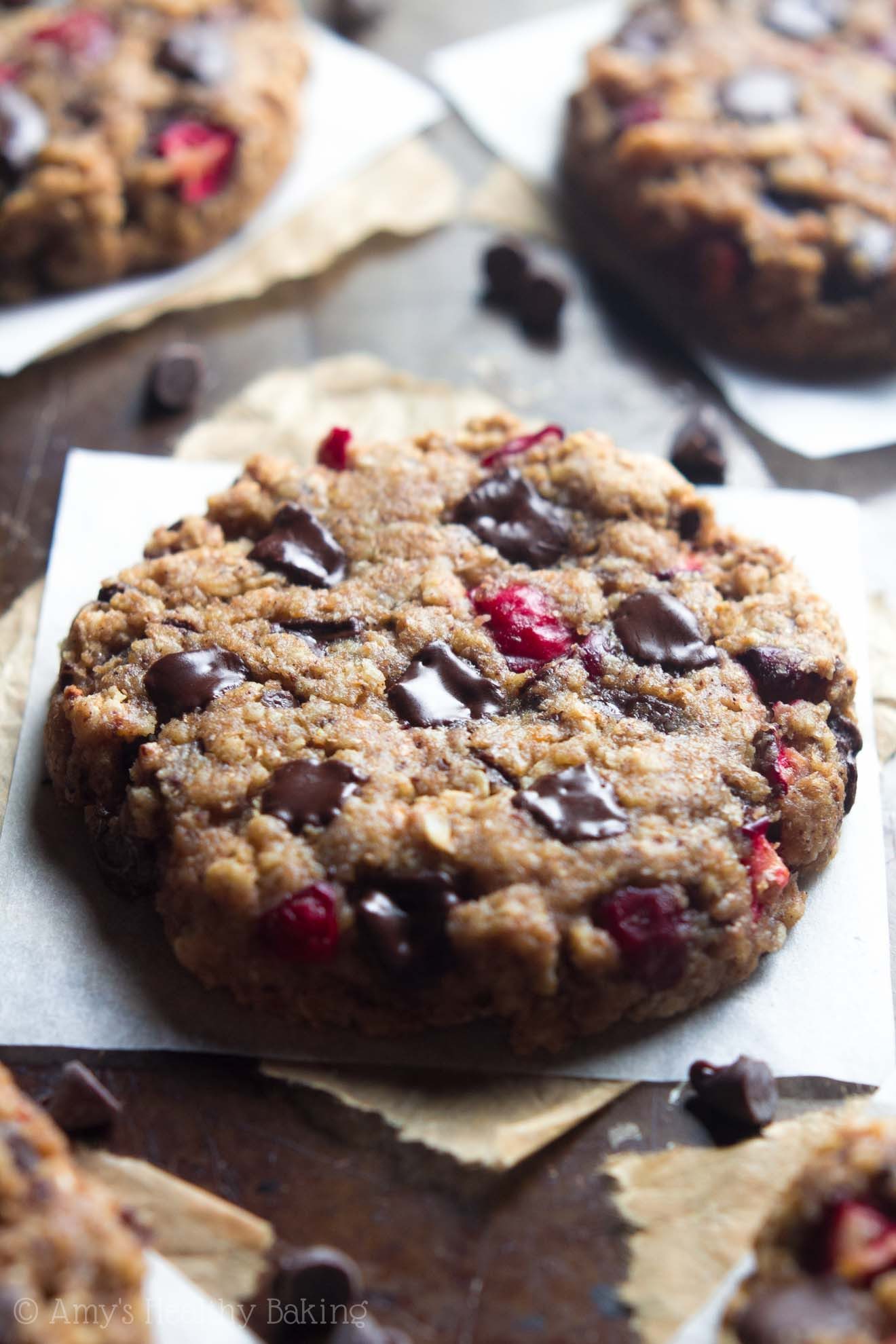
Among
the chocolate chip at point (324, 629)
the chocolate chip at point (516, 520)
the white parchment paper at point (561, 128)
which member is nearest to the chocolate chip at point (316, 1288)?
the chocolate chip at point (324, 629)

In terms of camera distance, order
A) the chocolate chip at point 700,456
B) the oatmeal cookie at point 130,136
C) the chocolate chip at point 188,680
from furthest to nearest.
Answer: the oatmeal cookie at point 130,136 < the chocolate chip at point 700,456 < the chocolate chip at point 188,680

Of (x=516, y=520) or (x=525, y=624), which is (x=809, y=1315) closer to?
(x=525, y=624)

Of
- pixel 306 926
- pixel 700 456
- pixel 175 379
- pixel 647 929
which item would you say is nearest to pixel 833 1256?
pixel 647 929

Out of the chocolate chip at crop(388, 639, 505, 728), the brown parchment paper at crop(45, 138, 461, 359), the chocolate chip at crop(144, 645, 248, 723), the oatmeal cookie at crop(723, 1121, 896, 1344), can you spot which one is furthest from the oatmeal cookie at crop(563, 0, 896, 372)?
the oatmeal cookie at crop(723, 1121, 896, 1344)

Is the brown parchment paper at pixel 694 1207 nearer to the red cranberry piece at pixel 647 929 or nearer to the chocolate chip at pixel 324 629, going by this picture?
the red cranberry piece at pixel 647 929

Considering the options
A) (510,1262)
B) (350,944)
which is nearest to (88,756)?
(350,944)

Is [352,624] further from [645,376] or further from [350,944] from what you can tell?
[645,376]

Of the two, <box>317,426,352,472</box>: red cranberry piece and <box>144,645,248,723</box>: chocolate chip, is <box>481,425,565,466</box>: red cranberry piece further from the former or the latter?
<box>144,645,248,723</box>: chocolate chip
